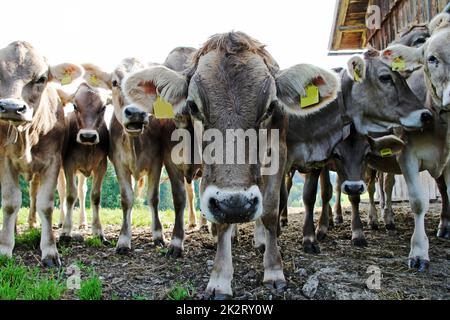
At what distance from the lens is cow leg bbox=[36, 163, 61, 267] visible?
524 centimetres

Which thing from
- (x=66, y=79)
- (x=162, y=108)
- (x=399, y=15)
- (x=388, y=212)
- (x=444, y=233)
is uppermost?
(x=399, y=15)

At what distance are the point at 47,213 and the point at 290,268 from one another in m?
2.88

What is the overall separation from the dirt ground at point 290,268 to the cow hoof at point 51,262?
0.60 feet

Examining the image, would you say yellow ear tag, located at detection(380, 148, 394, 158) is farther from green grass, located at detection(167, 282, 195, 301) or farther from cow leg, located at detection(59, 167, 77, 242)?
cow leg, located at detection(59, 167, 77, 242)

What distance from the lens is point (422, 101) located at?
586cm

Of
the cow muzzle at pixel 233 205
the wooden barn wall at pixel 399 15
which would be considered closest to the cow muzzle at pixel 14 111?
the cow muzzle at pixel 233 205

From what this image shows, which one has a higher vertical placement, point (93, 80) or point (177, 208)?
point (93, 80)

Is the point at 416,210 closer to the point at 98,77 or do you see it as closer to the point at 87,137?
the point at 87,137

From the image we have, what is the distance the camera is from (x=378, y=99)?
5.99 m

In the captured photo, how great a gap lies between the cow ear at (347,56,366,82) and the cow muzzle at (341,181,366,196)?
134 cm

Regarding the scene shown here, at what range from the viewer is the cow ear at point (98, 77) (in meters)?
6.66

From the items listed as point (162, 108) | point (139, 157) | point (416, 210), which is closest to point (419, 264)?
point (416, 210)

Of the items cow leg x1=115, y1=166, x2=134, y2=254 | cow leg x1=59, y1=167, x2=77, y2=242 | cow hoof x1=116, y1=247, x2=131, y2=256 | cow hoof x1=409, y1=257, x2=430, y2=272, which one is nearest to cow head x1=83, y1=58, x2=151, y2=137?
cow leg x1=115, y1=166, x2=134, y2=254

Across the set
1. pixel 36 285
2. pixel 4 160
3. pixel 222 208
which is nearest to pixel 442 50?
pixel 222 208
